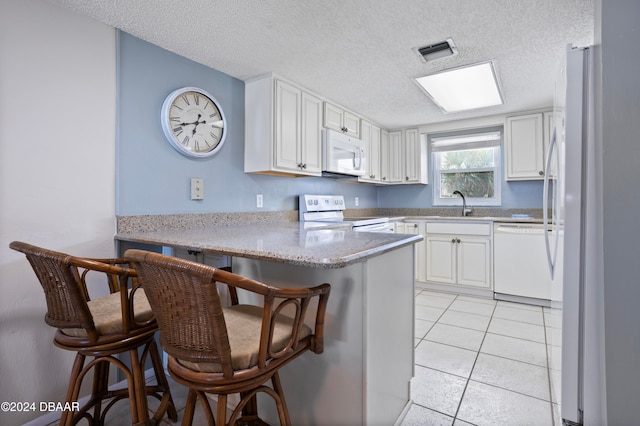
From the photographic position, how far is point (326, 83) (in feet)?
8.68

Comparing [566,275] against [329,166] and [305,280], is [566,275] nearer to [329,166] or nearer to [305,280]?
[305,280]

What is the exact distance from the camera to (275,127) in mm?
2473

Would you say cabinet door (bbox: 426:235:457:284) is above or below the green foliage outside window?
below

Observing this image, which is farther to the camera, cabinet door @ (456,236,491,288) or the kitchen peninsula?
cabinet door @ (456,236,491,288)

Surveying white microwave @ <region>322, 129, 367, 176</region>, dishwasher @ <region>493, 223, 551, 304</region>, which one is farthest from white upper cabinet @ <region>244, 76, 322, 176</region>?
dishwasher @ <region>493, 223, 551, 304</region>

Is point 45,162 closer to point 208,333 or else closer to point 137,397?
point 137,397

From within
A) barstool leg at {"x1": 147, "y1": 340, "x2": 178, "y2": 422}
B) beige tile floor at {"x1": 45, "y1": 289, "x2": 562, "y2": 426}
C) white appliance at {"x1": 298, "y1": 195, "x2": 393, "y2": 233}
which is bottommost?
beige tile floor at {"x1": 45, "y1": 289, "x2": 562, "y2": 426}

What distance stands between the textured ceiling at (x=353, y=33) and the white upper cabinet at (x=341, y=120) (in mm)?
456

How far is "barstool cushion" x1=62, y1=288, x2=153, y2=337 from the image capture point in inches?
44.2

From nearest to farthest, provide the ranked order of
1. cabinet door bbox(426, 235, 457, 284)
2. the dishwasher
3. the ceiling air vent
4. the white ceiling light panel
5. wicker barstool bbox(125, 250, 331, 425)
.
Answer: wicker barstool bbox(125, 250, 331, 425) < the ceiling air vent < the white ceiling light panel < the dishwasher < cabinet door bbox(426, 235, 457, 284)

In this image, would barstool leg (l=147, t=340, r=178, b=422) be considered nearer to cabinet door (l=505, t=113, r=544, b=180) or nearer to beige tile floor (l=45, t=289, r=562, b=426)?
beige tile floor (l=45, t=289, r=562, b=426)

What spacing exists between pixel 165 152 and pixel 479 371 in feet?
7.98

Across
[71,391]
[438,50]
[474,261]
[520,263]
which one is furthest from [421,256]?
[71,391]

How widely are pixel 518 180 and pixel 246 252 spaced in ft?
11.7
